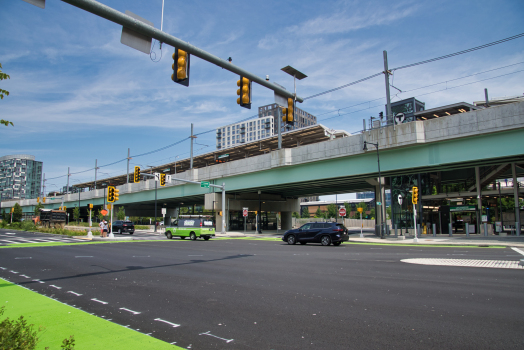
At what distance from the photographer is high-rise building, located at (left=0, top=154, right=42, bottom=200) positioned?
141 metres

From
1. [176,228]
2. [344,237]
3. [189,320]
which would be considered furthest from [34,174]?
[189,320]

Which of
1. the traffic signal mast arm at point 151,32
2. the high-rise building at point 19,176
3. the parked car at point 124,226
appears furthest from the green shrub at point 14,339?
the high-rise building at point 19,176

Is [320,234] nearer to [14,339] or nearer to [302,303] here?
[302,303]

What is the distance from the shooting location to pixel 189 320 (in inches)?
238

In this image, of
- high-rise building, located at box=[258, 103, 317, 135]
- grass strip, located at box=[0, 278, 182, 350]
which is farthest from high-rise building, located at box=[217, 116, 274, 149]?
grass strip, located at box=[0, 278, 182, 350]

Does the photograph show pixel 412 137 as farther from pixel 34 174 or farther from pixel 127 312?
pixel 34 174

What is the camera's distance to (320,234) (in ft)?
77.5

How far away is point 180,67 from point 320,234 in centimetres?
1717

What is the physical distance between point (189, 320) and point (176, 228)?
A: 2808 cm

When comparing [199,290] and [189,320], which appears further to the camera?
[199,290]

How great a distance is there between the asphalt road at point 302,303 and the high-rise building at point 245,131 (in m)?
140

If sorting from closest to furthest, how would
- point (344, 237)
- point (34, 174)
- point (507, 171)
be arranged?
point (344, 237), point (507, 171), point (34, 174)

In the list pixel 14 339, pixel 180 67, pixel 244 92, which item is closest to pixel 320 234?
pixel 244 92

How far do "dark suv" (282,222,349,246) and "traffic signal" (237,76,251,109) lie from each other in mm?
14250
